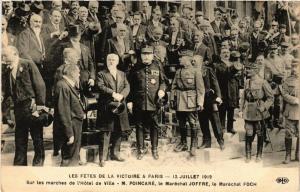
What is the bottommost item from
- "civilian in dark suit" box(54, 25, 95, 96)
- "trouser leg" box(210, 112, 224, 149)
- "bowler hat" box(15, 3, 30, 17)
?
"trouser leg" box(210, 112, 224, 149)

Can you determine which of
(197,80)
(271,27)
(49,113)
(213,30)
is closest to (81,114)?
(49,113)

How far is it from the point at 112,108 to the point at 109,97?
36 millimetres

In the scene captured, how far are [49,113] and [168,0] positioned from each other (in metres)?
0.52

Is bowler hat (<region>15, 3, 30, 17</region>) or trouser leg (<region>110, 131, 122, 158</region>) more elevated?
bowler hat (<region>15, 3, 30, 17</region>)

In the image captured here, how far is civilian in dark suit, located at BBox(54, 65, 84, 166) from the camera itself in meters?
1.13

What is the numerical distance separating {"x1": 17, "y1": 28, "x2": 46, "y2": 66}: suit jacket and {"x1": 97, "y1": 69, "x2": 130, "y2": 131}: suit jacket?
0.20m

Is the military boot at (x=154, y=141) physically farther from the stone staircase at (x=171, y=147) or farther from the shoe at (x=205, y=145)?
the shoe at (x=205, y=145)

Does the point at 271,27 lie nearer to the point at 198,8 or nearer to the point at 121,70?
the point at 198,8

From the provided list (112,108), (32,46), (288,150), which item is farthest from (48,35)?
(288,150)

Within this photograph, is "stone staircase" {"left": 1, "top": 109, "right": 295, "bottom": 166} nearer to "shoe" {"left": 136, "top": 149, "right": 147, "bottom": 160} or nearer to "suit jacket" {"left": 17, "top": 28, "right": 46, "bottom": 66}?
"shoe" {"left": 136, "top": 149, "right": 147, "bottom": 160}

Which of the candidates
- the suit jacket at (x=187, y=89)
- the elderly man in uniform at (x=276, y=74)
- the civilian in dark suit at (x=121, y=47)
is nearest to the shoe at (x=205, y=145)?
the suit jacket at (x=187, y=89)

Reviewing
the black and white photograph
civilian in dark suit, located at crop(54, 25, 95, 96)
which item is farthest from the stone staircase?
civilian in dark suit, located at crop(54, 25, 95, 96)

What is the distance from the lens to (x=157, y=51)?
114 centimetres

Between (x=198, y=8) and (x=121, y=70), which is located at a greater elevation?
(x=198, y=8)
